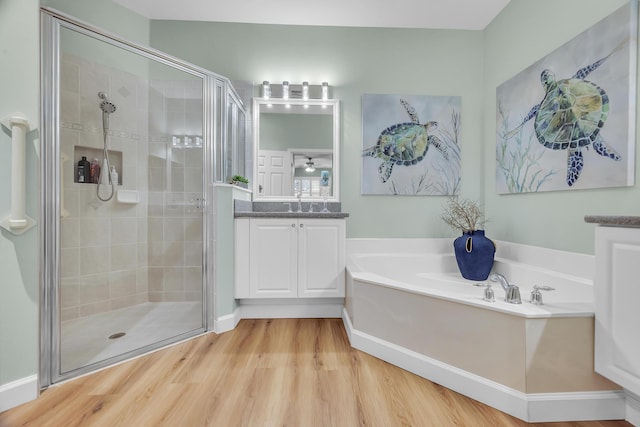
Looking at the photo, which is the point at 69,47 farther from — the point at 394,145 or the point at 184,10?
the point at 394,145

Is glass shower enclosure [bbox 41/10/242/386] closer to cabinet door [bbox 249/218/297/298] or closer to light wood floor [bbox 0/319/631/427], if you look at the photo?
light wood floor [bbox 0/319/631/427]

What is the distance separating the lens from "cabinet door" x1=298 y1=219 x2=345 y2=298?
7.44 ft

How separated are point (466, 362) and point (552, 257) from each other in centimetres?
107

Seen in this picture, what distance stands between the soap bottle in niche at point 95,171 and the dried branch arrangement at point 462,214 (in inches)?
104

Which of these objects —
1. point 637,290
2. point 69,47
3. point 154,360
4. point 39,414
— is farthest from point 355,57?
point 39,414

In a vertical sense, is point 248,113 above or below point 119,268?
above

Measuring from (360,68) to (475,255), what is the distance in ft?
6.38

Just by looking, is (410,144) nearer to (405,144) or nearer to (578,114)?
(405,144)

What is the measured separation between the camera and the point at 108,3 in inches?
94.7

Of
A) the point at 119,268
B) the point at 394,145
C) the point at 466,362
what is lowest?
the point at 466,362

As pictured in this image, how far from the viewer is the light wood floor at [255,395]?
124 cm

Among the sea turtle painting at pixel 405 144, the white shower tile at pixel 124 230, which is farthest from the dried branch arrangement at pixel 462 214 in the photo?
the white shower tile at pixel 124 230

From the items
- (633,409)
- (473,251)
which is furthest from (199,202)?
(633,409)

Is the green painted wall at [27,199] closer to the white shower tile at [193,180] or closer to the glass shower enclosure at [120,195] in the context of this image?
the glass shower enclosure at [120,195]
